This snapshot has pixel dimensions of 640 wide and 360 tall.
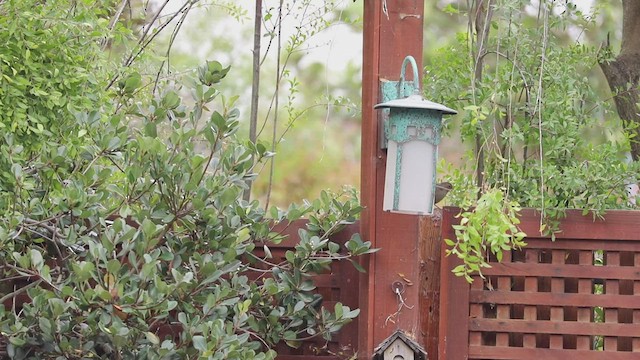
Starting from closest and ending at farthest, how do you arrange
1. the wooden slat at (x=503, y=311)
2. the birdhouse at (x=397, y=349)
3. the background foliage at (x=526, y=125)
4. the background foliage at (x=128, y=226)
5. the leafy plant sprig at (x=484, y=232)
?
the background foliage at (x=128, y=226) < the leafy plant sprig at (x=484, y=232) < the birdhouse at (x=397, y=349) < the background foliage at (x=526, y=125) < the wooden slat at (x=503, y=311)

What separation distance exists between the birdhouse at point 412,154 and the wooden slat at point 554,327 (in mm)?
688

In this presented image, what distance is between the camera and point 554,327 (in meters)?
3.59

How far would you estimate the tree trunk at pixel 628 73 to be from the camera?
431 cm

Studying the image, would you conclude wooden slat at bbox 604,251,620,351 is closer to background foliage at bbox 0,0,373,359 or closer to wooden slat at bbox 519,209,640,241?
wooden slat at bbox 519,209,640,241

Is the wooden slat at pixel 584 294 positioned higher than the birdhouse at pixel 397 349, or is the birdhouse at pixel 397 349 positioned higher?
the wooden slat at pixel 584 294

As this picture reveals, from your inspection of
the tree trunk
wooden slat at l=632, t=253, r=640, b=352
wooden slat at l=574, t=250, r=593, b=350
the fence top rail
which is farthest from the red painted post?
the tree trunk

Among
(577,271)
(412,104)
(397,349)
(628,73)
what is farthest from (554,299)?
(628,73)

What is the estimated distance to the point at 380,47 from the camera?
134 inches

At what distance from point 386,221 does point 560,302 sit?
79 cm

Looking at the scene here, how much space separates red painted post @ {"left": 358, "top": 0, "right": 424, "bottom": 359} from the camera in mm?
3408

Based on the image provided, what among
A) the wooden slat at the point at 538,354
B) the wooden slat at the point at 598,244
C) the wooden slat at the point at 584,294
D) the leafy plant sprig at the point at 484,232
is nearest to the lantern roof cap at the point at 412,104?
the leafy plant sprig at the point at 484,232

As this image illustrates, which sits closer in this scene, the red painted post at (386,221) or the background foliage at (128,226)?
the background foliage at (128,226)

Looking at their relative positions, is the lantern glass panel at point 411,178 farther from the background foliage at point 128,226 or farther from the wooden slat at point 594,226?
the wooden slat at point 594,226

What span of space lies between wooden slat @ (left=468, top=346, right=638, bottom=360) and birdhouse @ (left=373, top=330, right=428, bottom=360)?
337 mm
